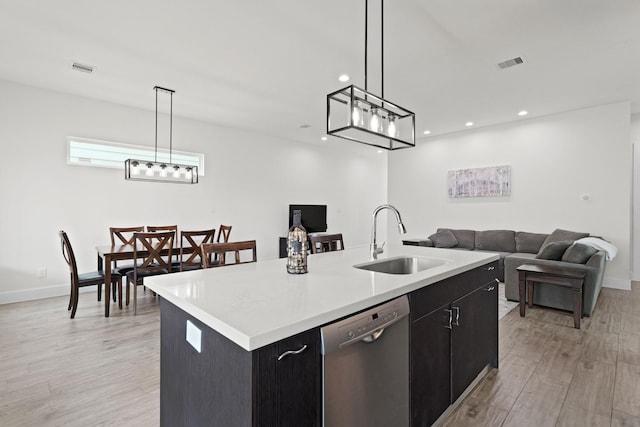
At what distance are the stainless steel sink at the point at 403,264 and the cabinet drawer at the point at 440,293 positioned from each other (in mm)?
231

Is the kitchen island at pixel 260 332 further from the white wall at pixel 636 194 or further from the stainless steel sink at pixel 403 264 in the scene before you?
the white wall at pixel 636 194

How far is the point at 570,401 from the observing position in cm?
195

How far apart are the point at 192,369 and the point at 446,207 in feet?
20.6

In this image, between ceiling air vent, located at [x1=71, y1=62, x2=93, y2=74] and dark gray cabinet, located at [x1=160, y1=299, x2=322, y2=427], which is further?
ceiling air vent, located at [x1=71, y1=62, x2=93, y2=74]

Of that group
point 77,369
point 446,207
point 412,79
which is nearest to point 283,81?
point 412,79

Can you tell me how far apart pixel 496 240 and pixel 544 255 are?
175 cm

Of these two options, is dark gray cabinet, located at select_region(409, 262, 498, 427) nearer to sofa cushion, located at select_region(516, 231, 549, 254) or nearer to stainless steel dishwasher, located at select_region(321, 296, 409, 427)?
stainless steel dishwasher, located at select_region(321, 296, 409, 427)

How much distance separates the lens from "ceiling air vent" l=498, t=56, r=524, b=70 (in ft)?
10.9

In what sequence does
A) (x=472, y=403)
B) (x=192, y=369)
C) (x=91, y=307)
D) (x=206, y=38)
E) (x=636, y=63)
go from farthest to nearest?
(x=91, y=307)
(x=636, y=63)
(x=206, y=38)
(x=472, y=403)
(x=192, y=369)

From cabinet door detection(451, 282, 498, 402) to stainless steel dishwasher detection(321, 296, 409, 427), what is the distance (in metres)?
0.52

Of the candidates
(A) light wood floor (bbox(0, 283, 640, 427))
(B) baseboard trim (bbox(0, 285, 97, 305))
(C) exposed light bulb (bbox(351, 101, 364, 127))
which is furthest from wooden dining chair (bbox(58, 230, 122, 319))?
(C) exposed light bulb (bbox(351, 101, 364, 127))

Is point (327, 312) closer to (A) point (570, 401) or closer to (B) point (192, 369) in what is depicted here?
(B) point (192, 369)

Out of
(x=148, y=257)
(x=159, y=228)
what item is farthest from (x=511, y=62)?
(x=159, y=228)

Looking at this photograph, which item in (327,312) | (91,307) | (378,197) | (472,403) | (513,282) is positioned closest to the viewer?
(327,312)
